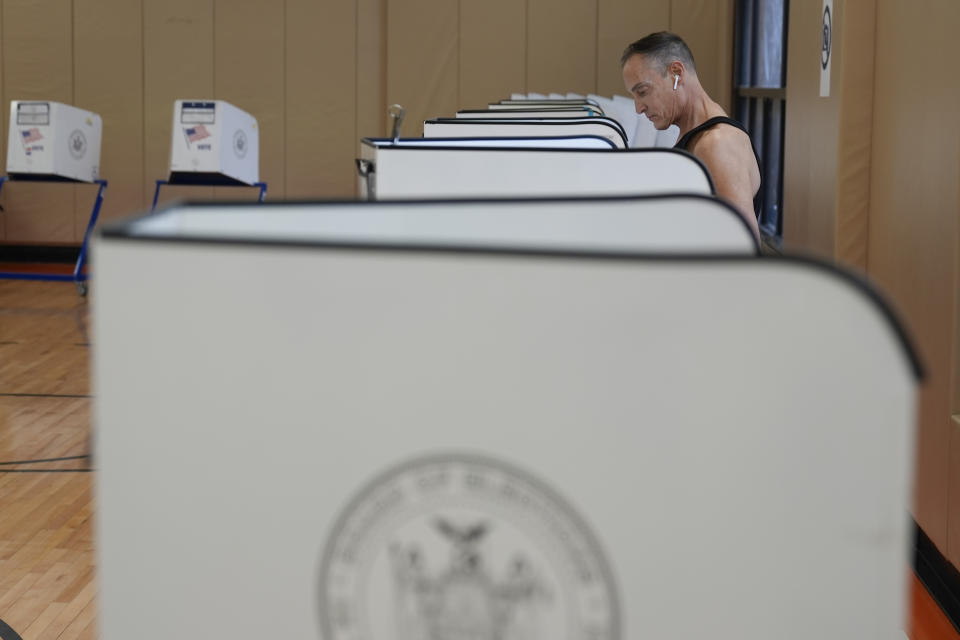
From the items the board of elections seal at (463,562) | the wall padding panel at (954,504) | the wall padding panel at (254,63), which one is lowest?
the wall padding panel at (954,504)

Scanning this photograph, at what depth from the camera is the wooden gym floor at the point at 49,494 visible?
252cm

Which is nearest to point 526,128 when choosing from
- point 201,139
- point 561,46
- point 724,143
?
point 724,143

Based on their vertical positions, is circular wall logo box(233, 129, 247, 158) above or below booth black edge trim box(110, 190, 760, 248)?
above

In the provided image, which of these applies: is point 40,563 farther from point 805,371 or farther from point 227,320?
point 805,371

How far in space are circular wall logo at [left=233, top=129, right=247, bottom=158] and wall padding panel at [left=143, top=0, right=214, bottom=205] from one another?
1.31 meters

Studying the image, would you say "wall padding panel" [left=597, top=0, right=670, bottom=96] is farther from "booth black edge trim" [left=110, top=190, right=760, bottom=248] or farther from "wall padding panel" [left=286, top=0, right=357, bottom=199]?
"booth black edge trim" [left=110, top=190, right=760, bottom=248]

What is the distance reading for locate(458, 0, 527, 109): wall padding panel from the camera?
8.37m

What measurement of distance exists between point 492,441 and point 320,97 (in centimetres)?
820

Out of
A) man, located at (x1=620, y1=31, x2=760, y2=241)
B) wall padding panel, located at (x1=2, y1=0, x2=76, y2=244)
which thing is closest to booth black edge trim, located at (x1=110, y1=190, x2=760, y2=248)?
man, located at (x1=620, y1=31, x2=760, y2=241)

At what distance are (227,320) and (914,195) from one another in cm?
270

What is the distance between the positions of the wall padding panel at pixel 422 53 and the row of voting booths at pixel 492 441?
25.6 feet

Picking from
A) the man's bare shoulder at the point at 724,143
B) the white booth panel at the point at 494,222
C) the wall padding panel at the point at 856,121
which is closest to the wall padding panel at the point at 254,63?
the wall padding panel at the point at 856,121

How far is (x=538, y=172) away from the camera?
188 cm

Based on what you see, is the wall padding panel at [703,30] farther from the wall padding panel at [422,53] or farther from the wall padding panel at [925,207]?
the wall padding panel at [925,207]
